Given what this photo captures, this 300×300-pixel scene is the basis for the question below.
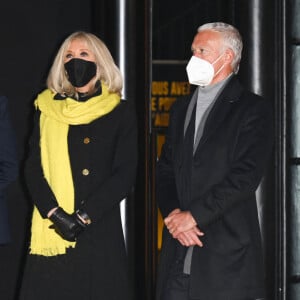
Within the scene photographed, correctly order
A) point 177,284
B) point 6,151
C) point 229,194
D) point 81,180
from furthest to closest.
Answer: point 6,151 → point 81,180 → point 177,284 → point 229,194

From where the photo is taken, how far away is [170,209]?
13.0 ft

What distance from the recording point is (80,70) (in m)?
4.24

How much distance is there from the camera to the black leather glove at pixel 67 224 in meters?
4.11

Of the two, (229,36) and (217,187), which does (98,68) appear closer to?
(229,36)

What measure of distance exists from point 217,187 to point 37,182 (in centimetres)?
92

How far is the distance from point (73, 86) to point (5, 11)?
223 cm

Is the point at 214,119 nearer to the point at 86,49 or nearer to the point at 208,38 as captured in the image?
the point at 208,38

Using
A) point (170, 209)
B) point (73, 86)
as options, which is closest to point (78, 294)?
point (170, 209)

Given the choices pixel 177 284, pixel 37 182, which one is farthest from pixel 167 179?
pixel 37 182

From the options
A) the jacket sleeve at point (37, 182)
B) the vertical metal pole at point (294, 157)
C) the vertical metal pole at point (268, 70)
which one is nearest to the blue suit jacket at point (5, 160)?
the jacket sleeve at point (37, 182)

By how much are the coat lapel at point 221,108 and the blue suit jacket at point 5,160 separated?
1.06 meters

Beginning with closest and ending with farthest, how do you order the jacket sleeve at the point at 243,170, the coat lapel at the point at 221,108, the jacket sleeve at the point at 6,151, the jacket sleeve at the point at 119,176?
the jacket sleeve at the point at 243,170, the coat lapel at the point at 221,108, the jacket sleeve at the point at 119,176, the jacket sleeve at the point at 6,151

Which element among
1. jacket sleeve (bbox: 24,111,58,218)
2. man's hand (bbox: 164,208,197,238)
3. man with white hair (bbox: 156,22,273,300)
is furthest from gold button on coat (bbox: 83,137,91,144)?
man's hand (bbox: 164,208,197,238)

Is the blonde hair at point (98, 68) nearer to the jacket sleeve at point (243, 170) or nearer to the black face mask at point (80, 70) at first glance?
the black face mask at point (80, 70)
